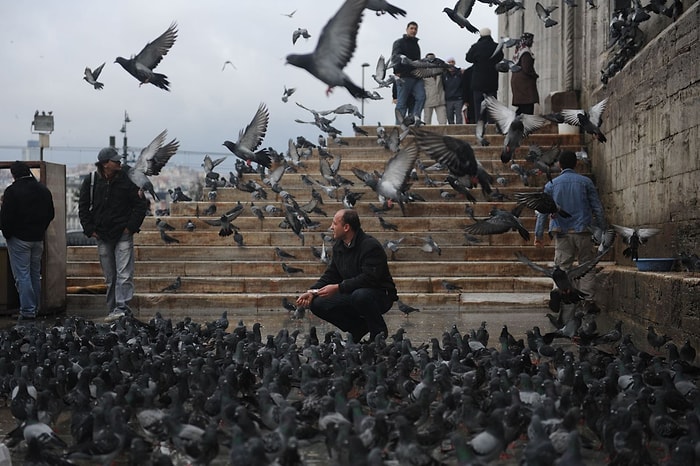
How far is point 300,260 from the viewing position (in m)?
13.9

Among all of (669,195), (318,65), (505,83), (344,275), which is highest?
(505,83)

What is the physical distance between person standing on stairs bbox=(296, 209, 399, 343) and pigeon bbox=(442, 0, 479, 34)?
383 cm

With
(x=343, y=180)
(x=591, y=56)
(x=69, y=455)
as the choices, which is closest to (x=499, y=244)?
(x=343, y=180)

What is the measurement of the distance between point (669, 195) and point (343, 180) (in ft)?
21.7

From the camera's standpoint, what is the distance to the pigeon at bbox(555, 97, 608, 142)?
35.0 feet

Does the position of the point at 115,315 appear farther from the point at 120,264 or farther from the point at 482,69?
the point at 482,69

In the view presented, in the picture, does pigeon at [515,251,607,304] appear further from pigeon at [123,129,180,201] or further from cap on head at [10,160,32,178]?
cap on head at [10,160,32,178]

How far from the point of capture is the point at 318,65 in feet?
21.8

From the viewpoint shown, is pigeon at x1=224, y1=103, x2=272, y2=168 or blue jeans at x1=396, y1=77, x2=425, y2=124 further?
blue jeans at x1=396, y1=77, x2=425, y2=124

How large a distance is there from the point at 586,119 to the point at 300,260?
469 centimetres

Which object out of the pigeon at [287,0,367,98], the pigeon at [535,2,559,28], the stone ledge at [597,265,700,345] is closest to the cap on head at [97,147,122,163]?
the pigeon at [287,0,367,98]

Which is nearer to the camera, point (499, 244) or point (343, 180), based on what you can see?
point (499, 244)

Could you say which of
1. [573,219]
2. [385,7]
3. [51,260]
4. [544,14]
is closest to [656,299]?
[573,219]

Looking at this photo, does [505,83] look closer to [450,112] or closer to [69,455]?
[450,112]
